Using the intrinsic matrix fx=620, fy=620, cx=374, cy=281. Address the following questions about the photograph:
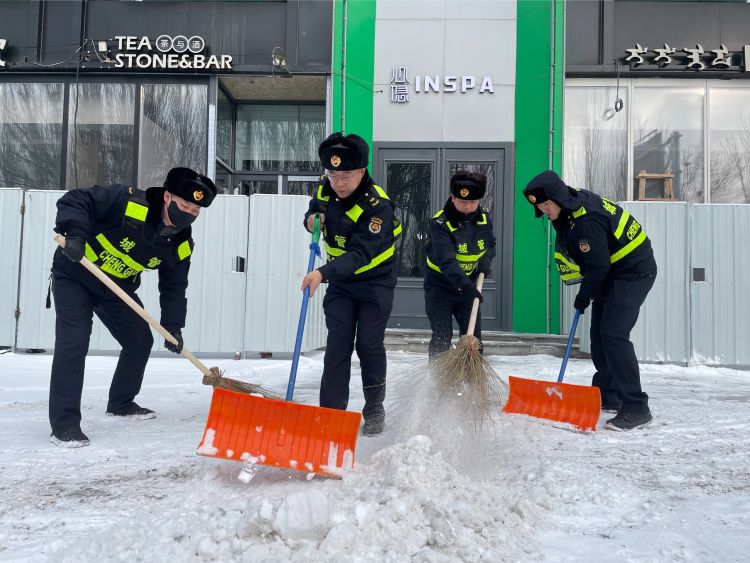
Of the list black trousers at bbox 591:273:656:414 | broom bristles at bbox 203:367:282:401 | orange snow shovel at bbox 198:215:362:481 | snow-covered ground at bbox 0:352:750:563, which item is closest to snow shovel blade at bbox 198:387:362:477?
orange snow shovel at bbox 198:215:362:481

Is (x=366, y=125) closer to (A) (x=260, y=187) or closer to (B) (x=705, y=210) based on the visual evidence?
(A) (x=260, y=187)

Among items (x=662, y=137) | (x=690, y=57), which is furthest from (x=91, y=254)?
(x=690, y=57)

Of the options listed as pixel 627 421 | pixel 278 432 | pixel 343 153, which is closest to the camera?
pixel 278 432

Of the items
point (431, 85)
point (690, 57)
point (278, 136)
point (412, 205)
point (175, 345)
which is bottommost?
point (175, 345)

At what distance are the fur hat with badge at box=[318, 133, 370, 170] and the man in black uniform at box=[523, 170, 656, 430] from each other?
1.27 metres

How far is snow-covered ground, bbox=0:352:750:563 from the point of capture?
218 cm

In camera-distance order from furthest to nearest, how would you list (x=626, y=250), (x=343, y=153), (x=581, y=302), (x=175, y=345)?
(x=581, y=302) → (x=626, y=250) → (x=175, y=345) → (x=343, y=153)

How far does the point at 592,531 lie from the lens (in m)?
2.43

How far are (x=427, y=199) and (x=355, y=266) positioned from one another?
21.2 ft

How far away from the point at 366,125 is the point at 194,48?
9.86ft

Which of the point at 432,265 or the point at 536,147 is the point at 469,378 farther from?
the point at 536,147

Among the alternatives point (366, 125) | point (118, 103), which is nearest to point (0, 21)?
point (118, 103)

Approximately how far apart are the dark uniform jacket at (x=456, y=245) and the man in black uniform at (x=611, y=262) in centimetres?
63

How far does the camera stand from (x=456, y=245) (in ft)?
15.7
